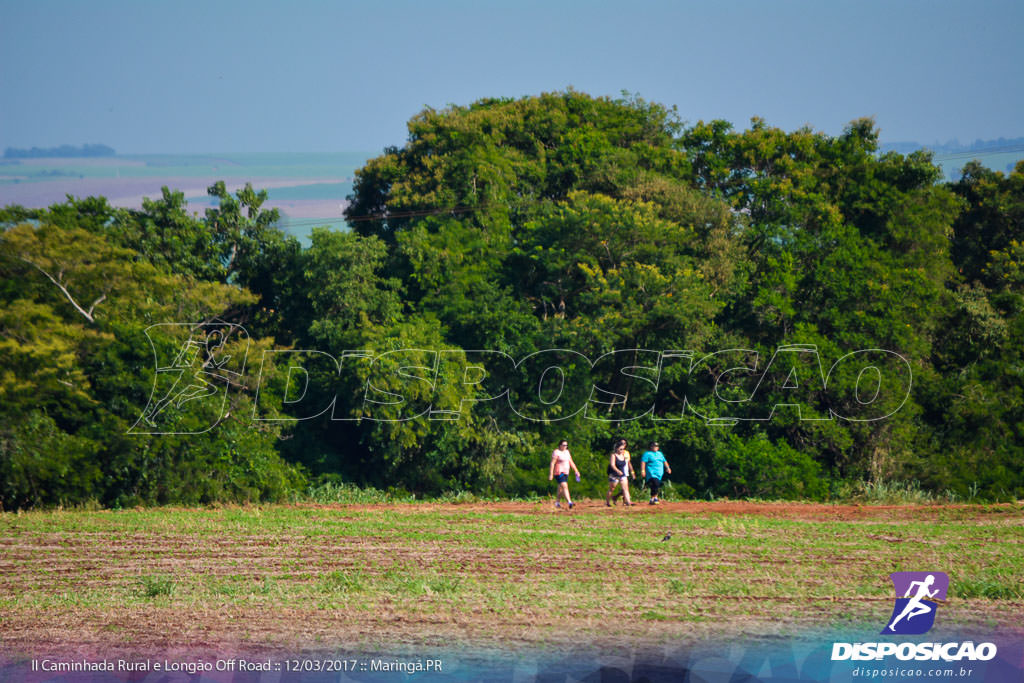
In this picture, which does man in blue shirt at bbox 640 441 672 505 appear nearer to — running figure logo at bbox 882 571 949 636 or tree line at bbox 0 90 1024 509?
tree line at bbox 0 90 1024 509

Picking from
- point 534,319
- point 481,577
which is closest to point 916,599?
point 481,577

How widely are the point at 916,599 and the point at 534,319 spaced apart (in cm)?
1767

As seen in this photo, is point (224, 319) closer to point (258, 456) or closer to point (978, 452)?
point (258, 456)

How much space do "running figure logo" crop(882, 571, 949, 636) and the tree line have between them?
42.3ft

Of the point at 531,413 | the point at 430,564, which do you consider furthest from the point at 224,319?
the point at 430,564

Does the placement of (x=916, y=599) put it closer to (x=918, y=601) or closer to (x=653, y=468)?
(x=918, y=601)

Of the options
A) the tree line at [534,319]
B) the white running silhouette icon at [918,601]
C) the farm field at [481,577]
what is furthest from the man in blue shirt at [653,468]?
the white running silhouette icon at [918,601]

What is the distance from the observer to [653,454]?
23109 millimetres

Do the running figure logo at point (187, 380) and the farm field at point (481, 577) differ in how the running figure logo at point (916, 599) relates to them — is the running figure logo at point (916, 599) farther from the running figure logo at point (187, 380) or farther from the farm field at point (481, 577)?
the running figure logo at point (187, 380)

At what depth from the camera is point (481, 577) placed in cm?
1479

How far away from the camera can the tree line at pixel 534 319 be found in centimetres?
2603

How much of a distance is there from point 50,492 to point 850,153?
2774cm

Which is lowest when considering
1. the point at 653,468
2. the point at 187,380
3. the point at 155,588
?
the point at 155,588

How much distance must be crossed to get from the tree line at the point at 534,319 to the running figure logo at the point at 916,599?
1289 centimetres
